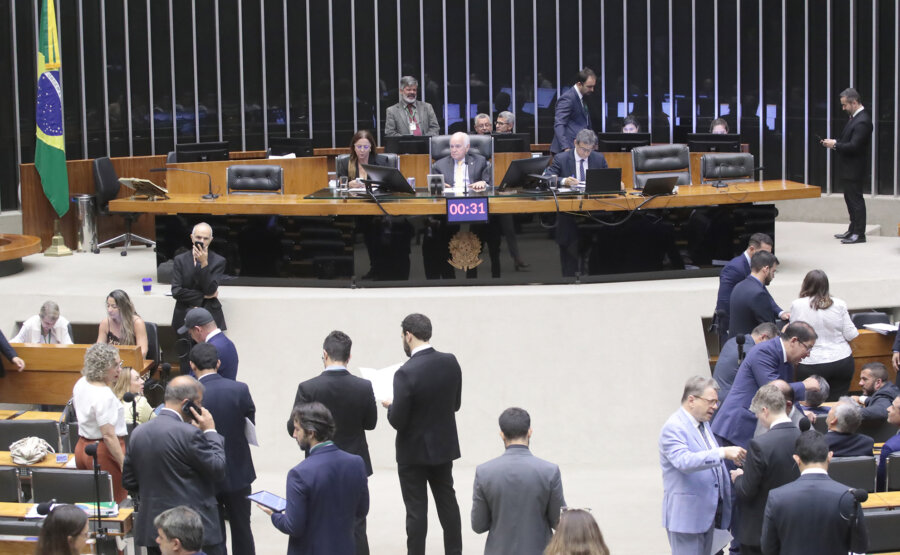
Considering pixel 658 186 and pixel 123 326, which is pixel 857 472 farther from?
pixel 123 326

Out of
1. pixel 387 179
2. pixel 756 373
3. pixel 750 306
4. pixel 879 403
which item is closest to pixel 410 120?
A: pixel 387 179

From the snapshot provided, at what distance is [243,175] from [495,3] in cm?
585

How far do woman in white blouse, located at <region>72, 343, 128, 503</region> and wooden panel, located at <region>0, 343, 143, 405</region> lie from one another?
176cm

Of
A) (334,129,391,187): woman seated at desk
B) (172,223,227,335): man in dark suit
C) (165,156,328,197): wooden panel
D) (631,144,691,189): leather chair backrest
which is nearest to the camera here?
(172,223,227,335): man in dark suit

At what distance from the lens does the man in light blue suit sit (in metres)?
4.89

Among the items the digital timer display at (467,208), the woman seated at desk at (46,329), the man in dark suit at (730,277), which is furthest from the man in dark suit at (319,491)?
the digital timer display at (467,208)

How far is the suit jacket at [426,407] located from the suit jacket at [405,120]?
637 centimetres

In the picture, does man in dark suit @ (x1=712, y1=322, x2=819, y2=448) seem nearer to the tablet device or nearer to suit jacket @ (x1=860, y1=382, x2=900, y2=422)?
suit jacket @ (x1=860, y1=382, x2=900, y2=422)

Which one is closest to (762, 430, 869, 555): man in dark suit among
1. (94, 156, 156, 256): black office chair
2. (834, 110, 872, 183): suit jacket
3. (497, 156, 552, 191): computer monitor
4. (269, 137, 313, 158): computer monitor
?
(497, 156, 552, 191): computer monitor

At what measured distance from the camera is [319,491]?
4469mm

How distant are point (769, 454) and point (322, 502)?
1886 millimetres

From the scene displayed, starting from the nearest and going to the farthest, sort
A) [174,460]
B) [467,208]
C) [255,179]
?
[174,460], [467,208], [255,179]

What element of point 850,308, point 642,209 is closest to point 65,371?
point 642,209

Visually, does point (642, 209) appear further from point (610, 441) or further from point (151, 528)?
point (151, 528)
